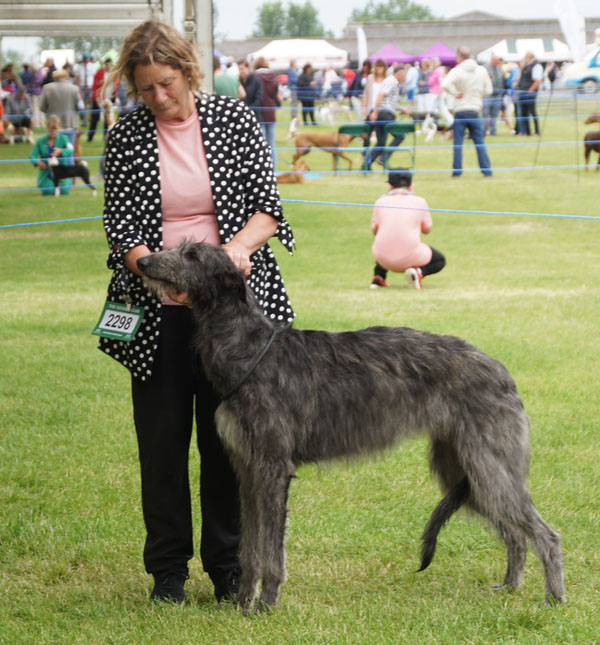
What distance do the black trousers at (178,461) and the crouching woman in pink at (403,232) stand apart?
288 inches

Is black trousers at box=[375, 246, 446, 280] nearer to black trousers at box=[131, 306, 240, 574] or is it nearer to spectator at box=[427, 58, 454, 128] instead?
black trousers at box=[131, 306, 240, 574]

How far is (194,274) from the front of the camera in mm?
3494

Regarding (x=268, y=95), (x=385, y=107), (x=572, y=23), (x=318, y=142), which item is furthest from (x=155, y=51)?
(x=572, y=23)

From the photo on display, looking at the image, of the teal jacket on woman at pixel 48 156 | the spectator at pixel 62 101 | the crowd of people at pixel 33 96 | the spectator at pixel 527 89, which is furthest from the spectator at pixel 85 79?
the spectator at pixel 527 89

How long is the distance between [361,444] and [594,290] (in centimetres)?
775

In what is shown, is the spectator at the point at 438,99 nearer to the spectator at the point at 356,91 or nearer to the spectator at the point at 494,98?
the spectator at the point at 494,98

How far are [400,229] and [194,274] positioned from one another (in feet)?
25.4

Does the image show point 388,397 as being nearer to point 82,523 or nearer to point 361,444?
point 361,444

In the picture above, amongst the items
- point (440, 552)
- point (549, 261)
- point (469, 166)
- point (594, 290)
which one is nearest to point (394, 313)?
point (594, 290)

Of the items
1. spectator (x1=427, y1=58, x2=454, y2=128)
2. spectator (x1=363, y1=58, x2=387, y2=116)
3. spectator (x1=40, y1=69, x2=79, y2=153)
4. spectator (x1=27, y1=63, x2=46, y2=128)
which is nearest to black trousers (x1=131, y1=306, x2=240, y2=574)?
spectator (x1=363, y1=58, x2=387, y2=116)

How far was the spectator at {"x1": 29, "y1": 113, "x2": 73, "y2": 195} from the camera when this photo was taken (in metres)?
19.0

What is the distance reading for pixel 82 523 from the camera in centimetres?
483

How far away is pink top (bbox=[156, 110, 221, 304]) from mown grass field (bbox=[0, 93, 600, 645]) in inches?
42.8

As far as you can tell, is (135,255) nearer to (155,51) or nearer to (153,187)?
(153,187)
